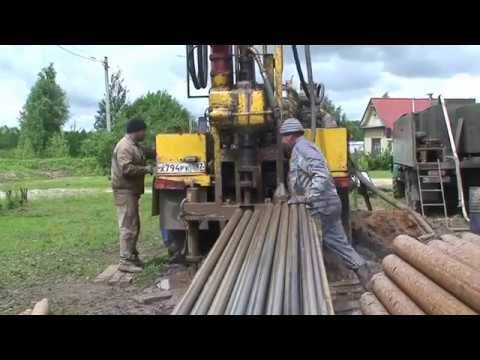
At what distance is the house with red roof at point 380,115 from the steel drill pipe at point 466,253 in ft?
133

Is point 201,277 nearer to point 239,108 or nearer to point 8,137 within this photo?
point 239,108

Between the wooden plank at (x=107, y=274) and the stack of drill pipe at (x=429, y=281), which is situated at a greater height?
the stack of drill pipe at (x=429, y=281)

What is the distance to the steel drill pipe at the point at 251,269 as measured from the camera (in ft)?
9.89

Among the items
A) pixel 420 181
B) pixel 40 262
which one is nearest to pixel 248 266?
pixel 40 262

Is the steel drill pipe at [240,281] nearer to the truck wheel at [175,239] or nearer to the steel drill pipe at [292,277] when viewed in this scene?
the steel drill pipe at [292,277]

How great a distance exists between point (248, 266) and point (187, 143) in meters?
3.03

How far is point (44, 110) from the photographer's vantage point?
187ft

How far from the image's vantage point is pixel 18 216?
13609 mm

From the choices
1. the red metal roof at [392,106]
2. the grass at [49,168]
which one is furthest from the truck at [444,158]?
the red metal roof at [392,106]

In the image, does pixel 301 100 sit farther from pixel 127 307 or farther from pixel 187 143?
pixel 127 307

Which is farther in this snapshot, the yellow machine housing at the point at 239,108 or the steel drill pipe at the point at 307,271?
the yellow machine housing at the point at 239,108

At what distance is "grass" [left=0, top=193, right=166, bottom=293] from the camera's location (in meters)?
7.06

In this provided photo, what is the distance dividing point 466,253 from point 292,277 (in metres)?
1.45

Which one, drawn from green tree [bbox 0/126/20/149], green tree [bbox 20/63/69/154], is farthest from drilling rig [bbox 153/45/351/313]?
green tree [bbox 0/126/20/149]
